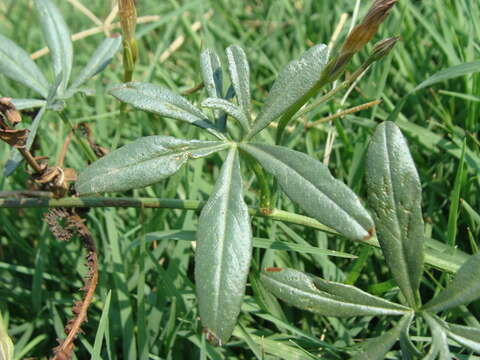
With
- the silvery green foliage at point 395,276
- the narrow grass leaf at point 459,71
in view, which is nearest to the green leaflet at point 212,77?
the silvery green foliage at point 395,276

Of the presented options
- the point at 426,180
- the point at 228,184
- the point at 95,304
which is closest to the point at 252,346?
the point at 228,184

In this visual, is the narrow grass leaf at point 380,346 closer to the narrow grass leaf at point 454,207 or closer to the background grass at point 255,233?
the background grass at point 255,233

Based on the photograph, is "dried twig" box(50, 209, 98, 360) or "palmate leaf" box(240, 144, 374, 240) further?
"dried twig" box(50, 209, 98, 360)

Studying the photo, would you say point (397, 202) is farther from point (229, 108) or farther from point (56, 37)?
point (56, 37)

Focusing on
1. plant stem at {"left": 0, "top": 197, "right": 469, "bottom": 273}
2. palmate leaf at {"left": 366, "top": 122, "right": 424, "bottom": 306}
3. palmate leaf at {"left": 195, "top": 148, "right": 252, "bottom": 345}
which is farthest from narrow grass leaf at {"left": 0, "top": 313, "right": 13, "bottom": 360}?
palmate leaf at {"left": 366, "top": 122, "right": 424, "bottom": 306}

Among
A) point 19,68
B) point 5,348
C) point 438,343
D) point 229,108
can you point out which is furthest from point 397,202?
point 19,68

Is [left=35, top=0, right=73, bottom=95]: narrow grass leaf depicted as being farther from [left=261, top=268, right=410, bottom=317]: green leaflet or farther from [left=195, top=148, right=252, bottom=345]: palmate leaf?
[left=261, top=268, right=410, bottom=317]: green leaflet

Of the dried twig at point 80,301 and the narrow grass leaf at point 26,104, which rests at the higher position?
the narrow grass leaf at point 26,104
